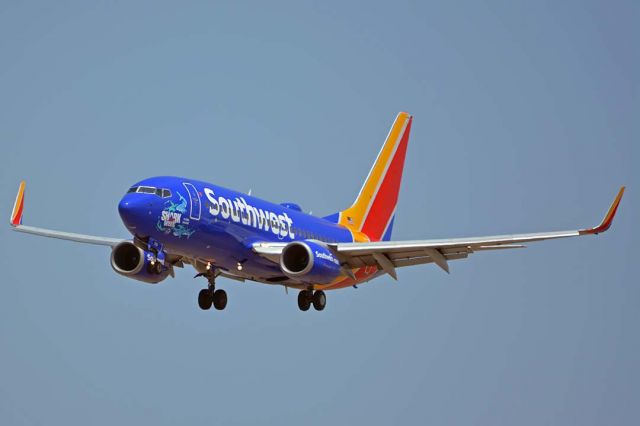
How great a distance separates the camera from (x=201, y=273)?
159 ft

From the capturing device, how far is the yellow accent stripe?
182ft

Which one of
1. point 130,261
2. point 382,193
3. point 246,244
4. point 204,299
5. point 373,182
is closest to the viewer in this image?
point 246,244

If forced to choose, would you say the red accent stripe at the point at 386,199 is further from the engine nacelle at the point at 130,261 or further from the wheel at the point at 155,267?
the wheel at the point at 155,267

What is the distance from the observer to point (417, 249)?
4603 centimetres

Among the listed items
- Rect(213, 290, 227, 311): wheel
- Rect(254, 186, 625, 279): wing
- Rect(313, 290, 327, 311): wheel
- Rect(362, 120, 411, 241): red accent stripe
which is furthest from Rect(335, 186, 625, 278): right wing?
Rect(362, 120, 411, 241): red accent stripe

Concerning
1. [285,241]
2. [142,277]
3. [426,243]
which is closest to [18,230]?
[142,277]

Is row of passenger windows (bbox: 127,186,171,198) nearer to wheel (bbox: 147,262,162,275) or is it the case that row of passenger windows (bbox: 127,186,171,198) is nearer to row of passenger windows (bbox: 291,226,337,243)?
wheel (bbox: 147,262,162,275)

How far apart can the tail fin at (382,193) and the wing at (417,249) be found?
6.31 m

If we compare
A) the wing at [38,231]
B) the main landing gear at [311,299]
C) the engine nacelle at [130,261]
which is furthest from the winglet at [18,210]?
the main landing gear at [311,299]

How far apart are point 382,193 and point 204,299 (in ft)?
41.0

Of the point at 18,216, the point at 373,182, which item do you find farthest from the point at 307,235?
the point at 18,216

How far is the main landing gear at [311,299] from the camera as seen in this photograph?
49000mm

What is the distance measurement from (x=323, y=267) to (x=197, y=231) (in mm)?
4992

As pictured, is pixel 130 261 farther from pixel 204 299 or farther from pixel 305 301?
pixel 305 301
